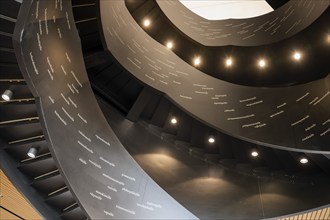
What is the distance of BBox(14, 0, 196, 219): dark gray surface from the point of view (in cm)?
408

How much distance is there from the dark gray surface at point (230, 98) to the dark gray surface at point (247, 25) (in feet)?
5.35

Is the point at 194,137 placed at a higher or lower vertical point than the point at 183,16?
lower

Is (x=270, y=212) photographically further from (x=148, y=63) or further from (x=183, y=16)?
(x=183, y=16)

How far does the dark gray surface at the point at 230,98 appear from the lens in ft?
24.4

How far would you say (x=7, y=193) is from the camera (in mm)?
4465

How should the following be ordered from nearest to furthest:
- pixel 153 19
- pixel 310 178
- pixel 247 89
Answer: pixel 310 178, pixel 247 89, pixel 153 19

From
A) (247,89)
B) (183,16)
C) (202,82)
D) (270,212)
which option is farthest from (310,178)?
(183,16)

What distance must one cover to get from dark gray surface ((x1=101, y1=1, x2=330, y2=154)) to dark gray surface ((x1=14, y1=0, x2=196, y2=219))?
83.0 inches

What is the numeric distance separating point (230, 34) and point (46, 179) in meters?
8.29

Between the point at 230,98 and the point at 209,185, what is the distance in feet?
8.78

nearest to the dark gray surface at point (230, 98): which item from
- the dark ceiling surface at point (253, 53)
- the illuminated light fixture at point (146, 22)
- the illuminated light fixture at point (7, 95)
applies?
the illuminated light fixture at point (146, 22)

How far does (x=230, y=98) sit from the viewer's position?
884cm

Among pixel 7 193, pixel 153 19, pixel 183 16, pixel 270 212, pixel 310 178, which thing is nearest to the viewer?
pixel 7 193

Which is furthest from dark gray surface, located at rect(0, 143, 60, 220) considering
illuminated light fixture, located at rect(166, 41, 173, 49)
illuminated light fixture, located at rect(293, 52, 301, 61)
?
illuminated light fixture, located at rect(293, 52, 301, 61)
